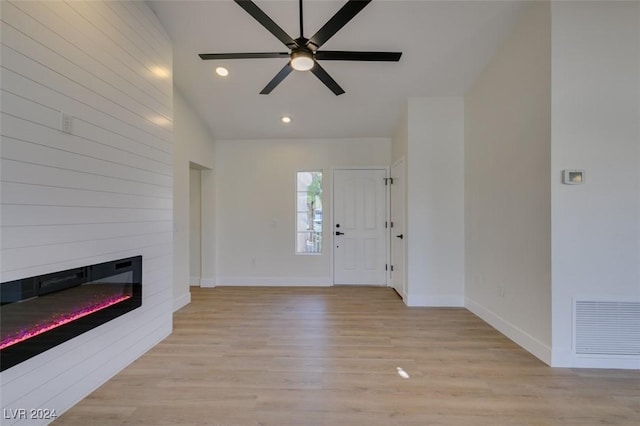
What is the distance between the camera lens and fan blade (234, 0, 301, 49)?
1.77 metres

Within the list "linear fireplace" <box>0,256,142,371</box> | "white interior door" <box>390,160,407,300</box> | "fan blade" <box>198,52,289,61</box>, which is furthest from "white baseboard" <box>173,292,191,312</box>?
"white interior door" <box>390,160,407,300</box>

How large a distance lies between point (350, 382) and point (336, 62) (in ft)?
9.99

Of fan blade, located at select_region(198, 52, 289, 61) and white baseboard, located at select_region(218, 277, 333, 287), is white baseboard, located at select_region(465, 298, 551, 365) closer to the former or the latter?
white baseboard, located at select_region(218, 277, 333, 287)

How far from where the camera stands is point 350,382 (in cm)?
198

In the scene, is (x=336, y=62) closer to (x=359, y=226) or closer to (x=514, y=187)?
(x=514, y=187)

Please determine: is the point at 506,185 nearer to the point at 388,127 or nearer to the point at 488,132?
the point at 488,132

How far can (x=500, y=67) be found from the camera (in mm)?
2855

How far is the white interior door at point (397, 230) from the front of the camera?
3.98 m

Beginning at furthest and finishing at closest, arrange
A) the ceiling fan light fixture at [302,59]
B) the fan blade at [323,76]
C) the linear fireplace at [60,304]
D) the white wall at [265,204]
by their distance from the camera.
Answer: the white wall at [265,204]
the fan blade at [323,76]
the ceiling fan light fixture at [302,59]
the linear fireplace at [60,304]

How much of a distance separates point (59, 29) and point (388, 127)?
12.4 feet

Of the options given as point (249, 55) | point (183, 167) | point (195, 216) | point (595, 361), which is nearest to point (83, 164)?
point (249, 55)

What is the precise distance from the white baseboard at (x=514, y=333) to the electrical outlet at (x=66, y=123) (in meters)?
3.81

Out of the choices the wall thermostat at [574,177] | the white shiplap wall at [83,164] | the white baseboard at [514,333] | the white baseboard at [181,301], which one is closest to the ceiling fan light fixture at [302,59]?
the white shiplap wall at [83,164]

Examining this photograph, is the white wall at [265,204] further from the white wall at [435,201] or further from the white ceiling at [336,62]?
the white wall at [435,201]
